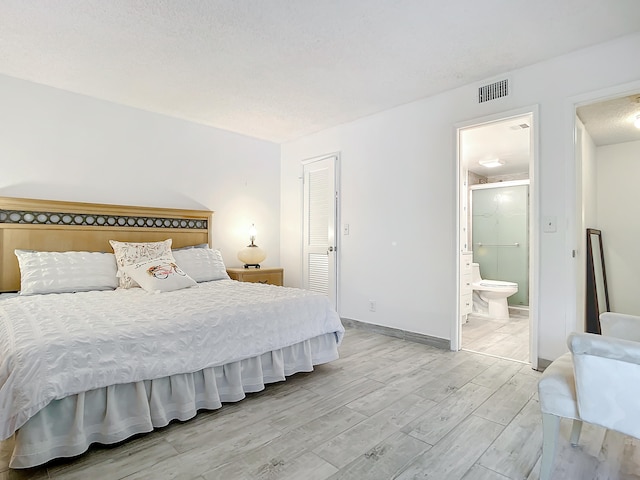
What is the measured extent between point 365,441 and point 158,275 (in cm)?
217

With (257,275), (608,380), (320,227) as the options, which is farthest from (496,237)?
(608,380)

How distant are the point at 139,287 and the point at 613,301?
17.6ft

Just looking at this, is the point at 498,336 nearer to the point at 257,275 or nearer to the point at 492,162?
the point at 492,162

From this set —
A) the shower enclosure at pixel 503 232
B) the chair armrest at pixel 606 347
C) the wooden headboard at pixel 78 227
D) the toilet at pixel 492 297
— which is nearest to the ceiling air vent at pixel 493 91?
the chair armrest at pixel 606 347

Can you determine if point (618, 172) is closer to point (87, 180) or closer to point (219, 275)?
point (219, 275)

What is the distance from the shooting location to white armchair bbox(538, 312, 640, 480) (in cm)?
130

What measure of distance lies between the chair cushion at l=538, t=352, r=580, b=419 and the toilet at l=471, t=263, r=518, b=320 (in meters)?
3.66

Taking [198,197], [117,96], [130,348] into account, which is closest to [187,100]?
[117,96]

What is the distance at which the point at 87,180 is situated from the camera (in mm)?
3641

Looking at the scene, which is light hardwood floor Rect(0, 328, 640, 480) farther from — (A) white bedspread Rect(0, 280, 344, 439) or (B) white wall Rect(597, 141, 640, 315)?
(B) white wall Rect(597, 141, 640, 315)

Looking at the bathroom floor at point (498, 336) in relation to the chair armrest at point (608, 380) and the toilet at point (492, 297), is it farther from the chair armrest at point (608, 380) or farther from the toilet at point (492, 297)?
the chair armrest at point (608, 380)

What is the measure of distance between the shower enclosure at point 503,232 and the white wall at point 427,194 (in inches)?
111

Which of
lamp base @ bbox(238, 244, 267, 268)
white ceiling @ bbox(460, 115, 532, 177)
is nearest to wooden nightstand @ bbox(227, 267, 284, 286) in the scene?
lamp base @ bbox(238, 244, 267, 268)

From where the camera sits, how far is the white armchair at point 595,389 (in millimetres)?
1297
